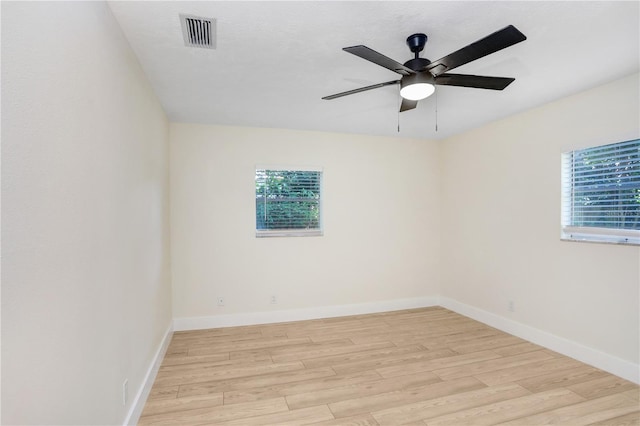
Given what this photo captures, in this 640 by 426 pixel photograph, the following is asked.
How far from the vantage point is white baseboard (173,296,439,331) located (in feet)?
13.0

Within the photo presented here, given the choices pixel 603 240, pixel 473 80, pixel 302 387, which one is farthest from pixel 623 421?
pixel 473 80

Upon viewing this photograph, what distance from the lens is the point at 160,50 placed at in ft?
7.23

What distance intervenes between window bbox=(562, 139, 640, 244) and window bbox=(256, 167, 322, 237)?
9.25 ft

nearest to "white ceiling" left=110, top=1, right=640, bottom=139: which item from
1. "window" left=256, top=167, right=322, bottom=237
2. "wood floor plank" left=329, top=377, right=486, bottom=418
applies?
"window" left=256, top=167, right=322, bottom=237

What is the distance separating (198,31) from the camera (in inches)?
77.2

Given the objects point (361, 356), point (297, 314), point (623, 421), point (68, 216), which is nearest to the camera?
point (68, 216)

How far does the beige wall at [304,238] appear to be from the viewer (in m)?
3.97

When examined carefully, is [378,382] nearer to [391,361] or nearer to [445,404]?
[391,361]

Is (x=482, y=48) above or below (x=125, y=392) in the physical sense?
above

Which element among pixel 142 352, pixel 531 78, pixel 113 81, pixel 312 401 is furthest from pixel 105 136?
pixel 531 78

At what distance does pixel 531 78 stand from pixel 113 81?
3142 millimetres

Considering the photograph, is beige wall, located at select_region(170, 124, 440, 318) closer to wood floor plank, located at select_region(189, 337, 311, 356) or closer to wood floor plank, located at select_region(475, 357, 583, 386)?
wood floor plank, located at select_region(189, 337, 311, 356)

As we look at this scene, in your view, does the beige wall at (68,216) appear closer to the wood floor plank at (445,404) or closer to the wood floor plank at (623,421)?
the wood floor plank at (445,404)

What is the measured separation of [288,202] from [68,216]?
10.3 ft
